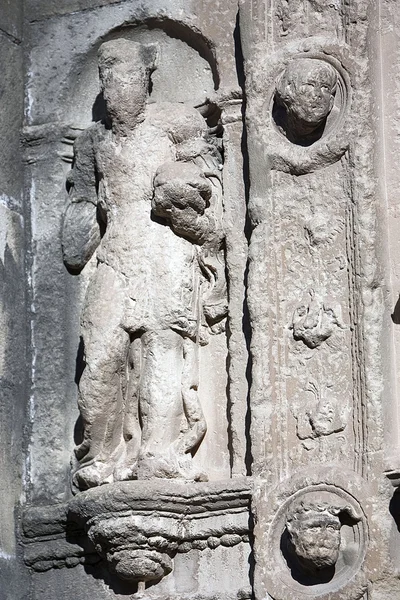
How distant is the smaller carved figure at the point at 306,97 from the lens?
650 centimetres

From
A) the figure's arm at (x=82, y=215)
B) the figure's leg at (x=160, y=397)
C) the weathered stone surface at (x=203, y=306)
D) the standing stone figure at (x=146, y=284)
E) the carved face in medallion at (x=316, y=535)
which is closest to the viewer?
the carved face in medallion at (x=316, y=535)

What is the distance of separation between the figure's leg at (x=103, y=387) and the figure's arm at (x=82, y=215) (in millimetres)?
365

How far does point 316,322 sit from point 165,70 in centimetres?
143

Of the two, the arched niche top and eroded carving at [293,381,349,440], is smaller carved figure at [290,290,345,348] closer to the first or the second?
eroded carving at [293,381,349,440]

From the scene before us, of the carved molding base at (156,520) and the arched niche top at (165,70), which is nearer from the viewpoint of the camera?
the carved molding base at (156,520)

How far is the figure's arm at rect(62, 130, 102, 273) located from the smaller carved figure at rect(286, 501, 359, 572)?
1.53 m

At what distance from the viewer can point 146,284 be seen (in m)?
6.67

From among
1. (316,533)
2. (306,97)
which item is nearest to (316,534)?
(316,533)

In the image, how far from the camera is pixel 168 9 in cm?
705

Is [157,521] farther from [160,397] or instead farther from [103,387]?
[103,387]

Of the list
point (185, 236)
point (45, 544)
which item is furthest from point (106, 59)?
point (45, 544)

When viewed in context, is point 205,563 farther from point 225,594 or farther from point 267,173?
point 267,173

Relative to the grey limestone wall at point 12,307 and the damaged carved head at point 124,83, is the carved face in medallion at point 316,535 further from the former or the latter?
the damaged carved head at point 124,83

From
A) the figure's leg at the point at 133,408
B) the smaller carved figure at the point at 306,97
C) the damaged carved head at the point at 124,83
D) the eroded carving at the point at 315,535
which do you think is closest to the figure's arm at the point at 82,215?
the damaged carved head at the point at 124,83
